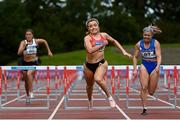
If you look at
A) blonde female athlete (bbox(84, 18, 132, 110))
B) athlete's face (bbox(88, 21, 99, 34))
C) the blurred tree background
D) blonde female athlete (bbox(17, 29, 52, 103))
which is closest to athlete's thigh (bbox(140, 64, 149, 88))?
blonde female athlete (bbox(84, 18, 132, 110))

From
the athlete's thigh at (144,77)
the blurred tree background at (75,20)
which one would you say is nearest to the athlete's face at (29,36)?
the athlete's thigh at (144,77)

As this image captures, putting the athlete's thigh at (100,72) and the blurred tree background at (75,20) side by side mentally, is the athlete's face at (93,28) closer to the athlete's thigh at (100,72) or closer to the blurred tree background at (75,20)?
the athlete's thigh at (100,72)

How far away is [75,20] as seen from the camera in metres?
88.1

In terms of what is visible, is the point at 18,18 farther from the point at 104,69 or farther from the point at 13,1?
the point at 104,69

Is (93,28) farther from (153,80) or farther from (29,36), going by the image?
(29,36)

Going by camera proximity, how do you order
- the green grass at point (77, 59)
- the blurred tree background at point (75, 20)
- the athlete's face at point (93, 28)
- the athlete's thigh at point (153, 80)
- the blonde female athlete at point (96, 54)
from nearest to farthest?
the blonde female athlete at point (96, 54) → the athlete's face at point (93, 28) → the athlete's thigh at point (153, 80) → the green grass at point (77, 59) → the blurred tree background at point (75, 20)

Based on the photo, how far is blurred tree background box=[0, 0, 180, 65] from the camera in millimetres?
72438

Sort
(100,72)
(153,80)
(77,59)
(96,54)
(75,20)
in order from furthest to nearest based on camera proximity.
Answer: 1. (75,20)
2. (77,59)
3. (153,80)
4. (96,54)
5. (100,72)

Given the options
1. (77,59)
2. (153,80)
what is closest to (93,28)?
(153,80)

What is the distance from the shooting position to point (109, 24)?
85000 millimetres

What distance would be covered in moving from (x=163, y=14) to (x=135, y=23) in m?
10.9

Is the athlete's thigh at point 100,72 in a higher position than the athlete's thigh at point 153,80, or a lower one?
higher

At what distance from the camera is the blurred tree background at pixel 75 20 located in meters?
72.4

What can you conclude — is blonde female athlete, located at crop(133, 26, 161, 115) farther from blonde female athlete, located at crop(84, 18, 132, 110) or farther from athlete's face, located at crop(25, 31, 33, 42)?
athlete's face, located at crop(25, 31, 33, 42)
